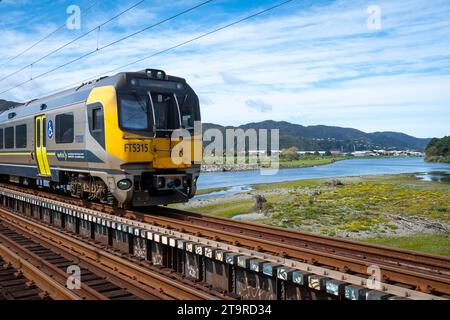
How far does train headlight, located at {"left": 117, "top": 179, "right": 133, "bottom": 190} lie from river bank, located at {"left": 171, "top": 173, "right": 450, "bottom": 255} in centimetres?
1329

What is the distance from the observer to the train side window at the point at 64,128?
1409cm

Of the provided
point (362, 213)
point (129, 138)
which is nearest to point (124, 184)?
point (129, 138)

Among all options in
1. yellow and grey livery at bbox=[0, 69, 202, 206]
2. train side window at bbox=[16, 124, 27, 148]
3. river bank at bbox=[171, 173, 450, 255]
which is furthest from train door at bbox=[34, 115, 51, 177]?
river bank at bbox=[171, 173, 450, 255]

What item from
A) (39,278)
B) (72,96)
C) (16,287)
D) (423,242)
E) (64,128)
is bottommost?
(423,242)

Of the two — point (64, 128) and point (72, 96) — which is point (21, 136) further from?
point (72, 96)

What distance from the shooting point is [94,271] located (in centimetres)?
959

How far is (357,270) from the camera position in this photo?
714cm

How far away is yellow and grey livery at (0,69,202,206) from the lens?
11.9 metres

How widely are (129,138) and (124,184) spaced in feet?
4.18

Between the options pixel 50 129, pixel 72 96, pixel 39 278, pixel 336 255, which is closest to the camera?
pixel 336 255

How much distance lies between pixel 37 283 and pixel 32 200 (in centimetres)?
976
